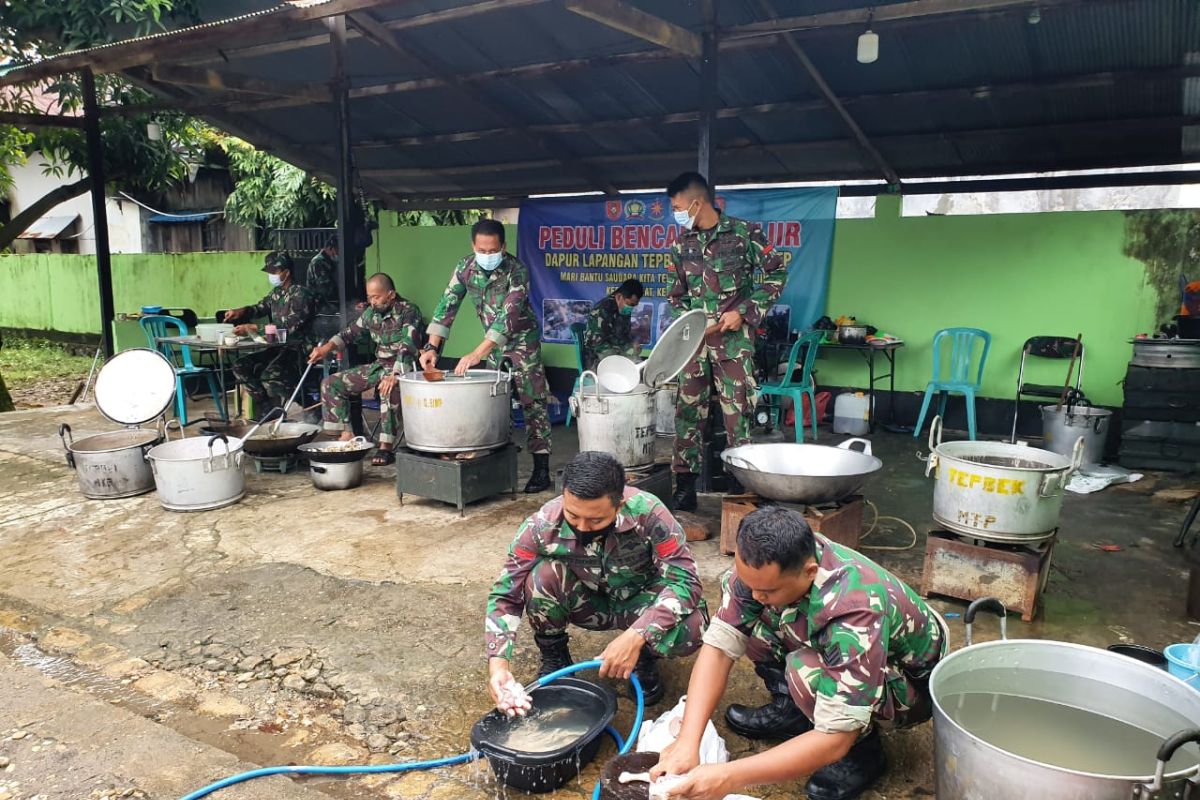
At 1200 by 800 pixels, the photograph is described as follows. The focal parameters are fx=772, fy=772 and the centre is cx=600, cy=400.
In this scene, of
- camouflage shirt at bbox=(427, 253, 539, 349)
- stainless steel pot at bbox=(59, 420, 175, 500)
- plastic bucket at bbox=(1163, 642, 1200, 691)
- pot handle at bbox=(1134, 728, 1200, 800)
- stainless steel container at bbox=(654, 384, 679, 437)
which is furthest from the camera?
stainless steel container at bbox=(654, 384, 679, 437)

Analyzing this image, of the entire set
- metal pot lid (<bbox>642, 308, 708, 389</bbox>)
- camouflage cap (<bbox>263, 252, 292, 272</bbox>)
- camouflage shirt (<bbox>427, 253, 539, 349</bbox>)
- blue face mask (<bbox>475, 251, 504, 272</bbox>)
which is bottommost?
metal pot lid (<bbox>642, 308, 708, 389</bbox>)

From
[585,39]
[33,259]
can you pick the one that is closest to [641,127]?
[585,39]

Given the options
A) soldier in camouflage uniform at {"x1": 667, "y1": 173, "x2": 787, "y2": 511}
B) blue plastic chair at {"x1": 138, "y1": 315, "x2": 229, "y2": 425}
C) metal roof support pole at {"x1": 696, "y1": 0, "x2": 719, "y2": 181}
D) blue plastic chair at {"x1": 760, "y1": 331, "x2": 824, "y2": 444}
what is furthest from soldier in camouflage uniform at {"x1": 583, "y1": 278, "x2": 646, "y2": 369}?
blue plastic chair at {"x1": 138, "y1": 315, "x2": 229, "y2": 425}

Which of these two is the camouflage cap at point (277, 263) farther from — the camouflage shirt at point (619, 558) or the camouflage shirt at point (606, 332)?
the camouflage shirt at point (619, 558)

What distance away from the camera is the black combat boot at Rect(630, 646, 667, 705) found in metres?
2.78

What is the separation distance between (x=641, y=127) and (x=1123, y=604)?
18.5ft

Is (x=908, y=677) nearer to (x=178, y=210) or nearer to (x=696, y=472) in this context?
(x=696, y=472)

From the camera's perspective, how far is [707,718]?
6.47ft

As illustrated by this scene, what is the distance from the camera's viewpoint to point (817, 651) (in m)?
1.96

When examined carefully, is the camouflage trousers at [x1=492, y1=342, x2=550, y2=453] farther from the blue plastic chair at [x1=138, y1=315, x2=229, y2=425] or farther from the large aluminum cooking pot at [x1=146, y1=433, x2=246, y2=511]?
the blue plastic chair at [x1=138, y1=315, x2=229, y2=425]

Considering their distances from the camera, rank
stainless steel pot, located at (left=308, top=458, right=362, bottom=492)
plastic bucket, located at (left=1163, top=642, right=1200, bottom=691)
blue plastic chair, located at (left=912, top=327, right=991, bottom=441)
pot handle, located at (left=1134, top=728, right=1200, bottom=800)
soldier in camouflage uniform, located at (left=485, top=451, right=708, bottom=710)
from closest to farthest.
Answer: pot handle, located at (left=1134, top=728, right=1200, bottom=800) < plastic bucket, located at (left=1163, top=642, right=1200, bottom=691) < soldier in camouflage uniform, located at (left=485, top=451, right=708, bottom=710) < stainless steel pot, located at (left=308, top=458, right=362, bottom=492) < blue plastic chair, located at (left=912, top=327, right=991, bottom=441)

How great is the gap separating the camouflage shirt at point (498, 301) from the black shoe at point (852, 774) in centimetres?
367

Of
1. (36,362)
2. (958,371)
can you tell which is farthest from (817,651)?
(36,362)

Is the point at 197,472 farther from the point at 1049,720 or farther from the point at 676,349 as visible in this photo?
the point at 1049,720
